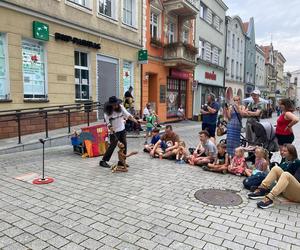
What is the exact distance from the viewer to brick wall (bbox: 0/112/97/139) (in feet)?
28.5

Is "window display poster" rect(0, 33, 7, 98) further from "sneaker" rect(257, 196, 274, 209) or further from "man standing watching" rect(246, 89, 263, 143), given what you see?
"sneaker" rect(257, 196, 274, 209)

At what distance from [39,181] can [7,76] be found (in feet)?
16.8

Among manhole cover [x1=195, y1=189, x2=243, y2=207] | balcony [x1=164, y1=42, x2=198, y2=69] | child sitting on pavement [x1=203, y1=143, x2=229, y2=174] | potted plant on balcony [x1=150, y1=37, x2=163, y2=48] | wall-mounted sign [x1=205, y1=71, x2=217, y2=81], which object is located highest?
potted plant on balcony [x1=150, y1=37, x2=163, y2=48]

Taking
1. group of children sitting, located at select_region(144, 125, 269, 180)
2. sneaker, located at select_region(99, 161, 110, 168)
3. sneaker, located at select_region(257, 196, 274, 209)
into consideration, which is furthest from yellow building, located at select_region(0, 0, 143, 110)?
sneaker, located at select_region(257, 196, 274, 209)

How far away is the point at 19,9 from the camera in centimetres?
909

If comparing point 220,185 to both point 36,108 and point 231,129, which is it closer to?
point 231,129

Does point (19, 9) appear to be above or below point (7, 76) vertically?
above

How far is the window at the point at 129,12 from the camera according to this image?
581 inches

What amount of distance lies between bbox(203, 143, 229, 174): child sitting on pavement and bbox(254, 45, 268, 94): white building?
4109 cm

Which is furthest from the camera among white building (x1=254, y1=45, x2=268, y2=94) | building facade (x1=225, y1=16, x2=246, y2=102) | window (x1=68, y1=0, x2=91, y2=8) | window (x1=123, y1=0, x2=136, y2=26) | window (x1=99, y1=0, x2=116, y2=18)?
white building (x1=254, y1=45, x2=268, y2=94)

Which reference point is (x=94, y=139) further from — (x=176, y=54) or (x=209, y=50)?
(x=209, y=50)

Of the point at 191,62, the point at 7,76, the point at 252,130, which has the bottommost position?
the point at 252,130

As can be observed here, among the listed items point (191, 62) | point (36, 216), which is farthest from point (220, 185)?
point (191, 62)

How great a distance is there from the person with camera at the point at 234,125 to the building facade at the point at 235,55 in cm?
2436
